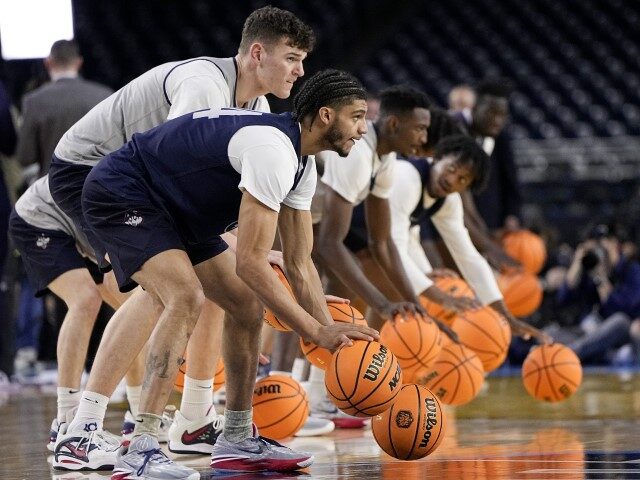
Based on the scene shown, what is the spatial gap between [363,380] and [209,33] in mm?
13939

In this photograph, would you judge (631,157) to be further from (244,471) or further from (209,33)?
(244,471)

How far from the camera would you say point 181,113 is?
418 centimetres

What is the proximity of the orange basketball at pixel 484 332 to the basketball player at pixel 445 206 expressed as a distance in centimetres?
7

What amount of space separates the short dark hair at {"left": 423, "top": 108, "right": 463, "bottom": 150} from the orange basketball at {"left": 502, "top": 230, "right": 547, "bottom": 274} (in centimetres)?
205

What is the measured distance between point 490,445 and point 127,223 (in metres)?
1.81

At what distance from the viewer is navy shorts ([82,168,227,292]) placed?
379 cm

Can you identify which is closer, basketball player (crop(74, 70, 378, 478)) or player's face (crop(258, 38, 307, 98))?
basketball player (crop(74, 70, 378, 478))

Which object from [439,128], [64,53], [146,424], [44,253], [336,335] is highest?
[64,53]

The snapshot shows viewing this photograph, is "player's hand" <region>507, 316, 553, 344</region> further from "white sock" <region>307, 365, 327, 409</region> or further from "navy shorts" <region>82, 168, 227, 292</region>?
"navy shorts" <region>82, 168, 227, 292</region>

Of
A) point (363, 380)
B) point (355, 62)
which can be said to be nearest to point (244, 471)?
point (363, 380)

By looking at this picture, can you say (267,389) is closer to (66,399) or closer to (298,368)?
(66,399)

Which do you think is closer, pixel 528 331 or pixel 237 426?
pixel 237 426

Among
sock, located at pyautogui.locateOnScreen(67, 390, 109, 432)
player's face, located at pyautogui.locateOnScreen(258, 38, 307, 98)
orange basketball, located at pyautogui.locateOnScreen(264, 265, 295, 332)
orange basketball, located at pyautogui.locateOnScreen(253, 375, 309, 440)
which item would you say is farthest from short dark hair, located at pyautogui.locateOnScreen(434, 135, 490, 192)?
sock, located at pyautogui.locateOnScreen(67, 390, 109, 432)

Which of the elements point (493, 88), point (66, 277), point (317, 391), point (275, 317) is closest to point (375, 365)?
point (275, 317)
